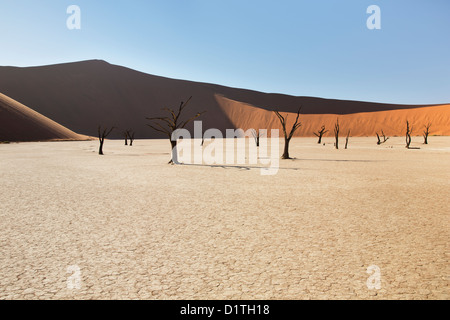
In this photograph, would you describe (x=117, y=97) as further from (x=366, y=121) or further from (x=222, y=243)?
(x=222, y=243)

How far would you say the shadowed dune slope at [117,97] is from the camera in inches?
3824

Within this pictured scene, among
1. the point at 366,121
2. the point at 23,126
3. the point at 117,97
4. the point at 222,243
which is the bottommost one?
the point at 222,243

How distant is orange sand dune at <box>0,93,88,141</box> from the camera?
57.5 metres

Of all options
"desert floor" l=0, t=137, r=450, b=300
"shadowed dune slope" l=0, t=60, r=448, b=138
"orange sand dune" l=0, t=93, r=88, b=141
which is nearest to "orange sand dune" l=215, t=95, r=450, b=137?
"shadowed dune slope" l=0, t=60, r=448, b=138

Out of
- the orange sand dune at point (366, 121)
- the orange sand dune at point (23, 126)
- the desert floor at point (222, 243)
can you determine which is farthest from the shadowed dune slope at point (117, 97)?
the desert floor at point (222, 243)

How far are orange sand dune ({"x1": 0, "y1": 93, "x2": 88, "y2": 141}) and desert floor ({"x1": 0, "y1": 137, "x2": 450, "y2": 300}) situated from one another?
56.9 m

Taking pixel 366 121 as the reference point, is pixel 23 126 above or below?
below

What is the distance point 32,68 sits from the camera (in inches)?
4294

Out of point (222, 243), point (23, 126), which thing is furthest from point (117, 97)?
point (222, 243)

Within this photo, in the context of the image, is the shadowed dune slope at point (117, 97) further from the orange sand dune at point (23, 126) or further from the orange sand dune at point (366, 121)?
the orange sand dune at point (23, 126)

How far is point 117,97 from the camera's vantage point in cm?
11112

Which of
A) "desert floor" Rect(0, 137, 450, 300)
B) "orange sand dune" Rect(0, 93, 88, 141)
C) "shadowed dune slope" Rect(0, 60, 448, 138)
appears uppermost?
"shadowed dune slope" Rect(0, 60, 448, 138)

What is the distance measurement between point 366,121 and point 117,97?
288 ft

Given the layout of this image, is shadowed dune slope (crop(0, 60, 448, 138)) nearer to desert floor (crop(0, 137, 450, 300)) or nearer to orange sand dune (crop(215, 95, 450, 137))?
orange sand dune (crop(215, 95, 450, 137))
